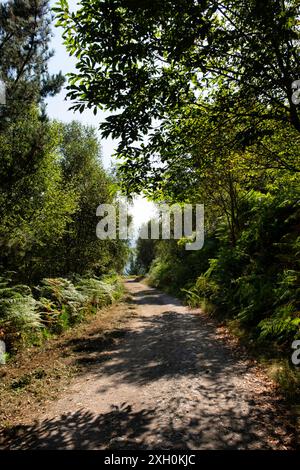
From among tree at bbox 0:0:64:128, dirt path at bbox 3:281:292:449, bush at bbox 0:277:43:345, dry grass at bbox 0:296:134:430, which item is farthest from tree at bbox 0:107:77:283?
dirt path at bbox 3:281:292:449

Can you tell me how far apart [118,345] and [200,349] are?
2782mm

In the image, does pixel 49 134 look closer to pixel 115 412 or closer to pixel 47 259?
pixel 47 259

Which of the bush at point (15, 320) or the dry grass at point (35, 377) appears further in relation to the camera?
the bush at point (15, 320)

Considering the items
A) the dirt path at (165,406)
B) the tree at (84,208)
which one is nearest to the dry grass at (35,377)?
the dirt path at (165,406)

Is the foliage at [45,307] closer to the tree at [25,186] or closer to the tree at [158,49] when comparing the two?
the tree at [25,186]

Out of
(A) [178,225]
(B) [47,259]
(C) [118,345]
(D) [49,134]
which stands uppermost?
(D) [49,134]

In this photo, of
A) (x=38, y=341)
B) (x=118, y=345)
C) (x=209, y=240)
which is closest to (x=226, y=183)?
(x=209, y=240)

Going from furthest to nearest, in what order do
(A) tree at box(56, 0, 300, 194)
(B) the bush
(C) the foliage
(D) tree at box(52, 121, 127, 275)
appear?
(D) tree at box(52, 121, 127, 275) → (C) the foliage → (B) the bush → (A) tree at box(56, 0, 300, 194)

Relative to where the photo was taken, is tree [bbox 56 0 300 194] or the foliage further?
the foliage

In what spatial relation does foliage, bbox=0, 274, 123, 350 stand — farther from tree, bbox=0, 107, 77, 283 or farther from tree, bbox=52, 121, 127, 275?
tree, bbox=52, 121, 127, 275

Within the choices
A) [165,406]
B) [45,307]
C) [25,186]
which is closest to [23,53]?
[25,186]

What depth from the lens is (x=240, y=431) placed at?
16.0 ft

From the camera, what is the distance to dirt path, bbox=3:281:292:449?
15.8 ft

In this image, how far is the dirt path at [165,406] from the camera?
4.82 meters
